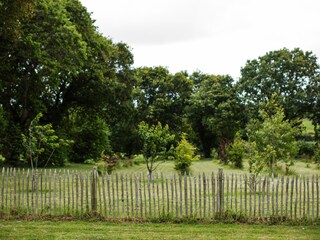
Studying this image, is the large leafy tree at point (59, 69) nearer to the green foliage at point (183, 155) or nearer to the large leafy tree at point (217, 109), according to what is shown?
the green foliage at point (183, 155)

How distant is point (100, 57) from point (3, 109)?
879 cm

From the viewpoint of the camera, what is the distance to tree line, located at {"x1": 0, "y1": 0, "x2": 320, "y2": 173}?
2525 centimetres

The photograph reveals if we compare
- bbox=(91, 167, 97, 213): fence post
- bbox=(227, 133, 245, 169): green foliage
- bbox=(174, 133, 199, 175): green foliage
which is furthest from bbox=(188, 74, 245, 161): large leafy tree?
bbox=(91, 167, 97, 213): fence post

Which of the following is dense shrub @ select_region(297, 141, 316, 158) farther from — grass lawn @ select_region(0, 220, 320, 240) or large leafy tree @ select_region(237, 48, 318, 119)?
grass lawn @ select_region(0, 220, 320, 240)

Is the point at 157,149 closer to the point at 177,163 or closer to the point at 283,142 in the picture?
the point at 177,163

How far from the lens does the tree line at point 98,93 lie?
25.2 meters

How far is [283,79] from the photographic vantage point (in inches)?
1804

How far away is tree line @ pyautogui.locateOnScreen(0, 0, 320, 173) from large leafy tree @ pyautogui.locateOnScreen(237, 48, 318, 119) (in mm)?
114

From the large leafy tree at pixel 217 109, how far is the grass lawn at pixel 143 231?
36093 mm

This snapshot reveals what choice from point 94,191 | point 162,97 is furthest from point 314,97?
point 94,191

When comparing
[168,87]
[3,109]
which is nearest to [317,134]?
[168,87]

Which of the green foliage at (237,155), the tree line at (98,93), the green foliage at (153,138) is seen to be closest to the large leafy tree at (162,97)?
the tree line at (98,93)

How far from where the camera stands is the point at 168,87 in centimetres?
5359

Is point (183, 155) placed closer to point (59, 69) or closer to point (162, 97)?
point (59, 69)
